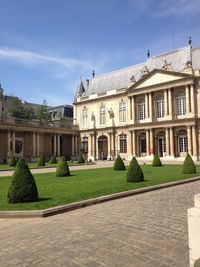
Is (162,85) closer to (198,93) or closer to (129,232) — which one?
(198,93)

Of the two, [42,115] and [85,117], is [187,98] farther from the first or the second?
[42,115]

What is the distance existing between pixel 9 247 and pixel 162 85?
3771 centimetres

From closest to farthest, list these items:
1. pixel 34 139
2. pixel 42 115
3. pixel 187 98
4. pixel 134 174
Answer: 1. pixel 134 174
2. pixel 187 98
3. pixel 34 139
4. pixel 42 115

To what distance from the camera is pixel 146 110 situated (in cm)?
4241

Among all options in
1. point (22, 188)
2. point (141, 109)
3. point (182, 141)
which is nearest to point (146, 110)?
point (141, 109)

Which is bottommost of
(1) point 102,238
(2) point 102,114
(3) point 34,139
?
(1) point 102,238

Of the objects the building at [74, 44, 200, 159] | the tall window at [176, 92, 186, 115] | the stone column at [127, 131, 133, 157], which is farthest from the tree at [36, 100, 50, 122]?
the tall window at [176, 92, 186, 115]

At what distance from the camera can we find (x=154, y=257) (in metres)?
4.39

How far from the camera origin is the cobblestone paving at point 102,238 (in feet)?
14.3

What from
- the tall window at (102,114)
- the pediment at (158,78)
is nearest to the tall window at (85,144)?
the tall window at (102,114)

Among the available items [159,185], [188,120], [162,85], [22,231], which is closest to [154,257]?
[22,231]

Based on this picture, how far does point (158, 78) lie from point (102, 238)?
1492 inches

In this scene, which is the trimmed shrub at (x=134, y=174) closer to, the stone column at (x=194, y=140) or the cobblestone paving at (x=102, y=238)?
the cobblestone paving at (x=102, y=238)

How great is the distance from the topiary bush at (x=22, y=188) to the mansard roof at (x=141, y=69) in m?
35.7
